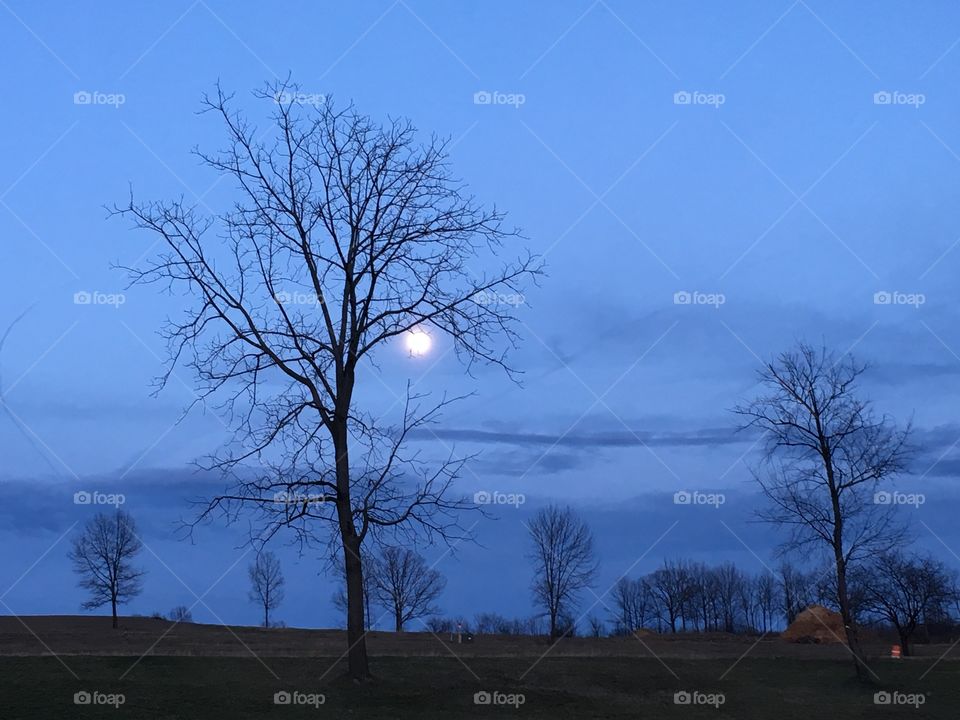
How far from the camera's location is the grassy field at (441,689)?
782 inches

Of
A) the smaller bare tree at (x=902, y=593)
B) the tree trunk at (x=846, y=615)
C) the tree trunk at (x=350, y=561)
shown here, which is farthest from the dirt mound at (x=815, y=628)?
the tree trunk at (x=350, y=561)

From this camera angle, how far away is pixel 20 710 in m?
18.5

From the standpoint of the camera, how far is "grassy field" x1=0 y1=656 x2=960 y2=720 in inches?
782

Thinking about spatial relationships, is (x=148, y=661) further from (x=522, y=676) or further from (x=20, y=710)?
(x=522, y=676)

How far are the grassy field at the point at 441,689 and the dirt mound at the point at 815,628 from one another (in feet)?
82.2

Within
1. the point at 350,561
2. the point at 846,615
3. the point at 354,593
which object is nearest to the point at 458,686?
the point at 354,593

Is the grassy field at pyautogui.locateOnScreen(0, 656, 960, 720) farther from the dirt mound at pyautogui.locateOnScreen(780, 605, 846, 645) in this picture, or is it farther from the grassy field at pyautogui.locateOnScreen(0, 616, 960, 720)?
the dirt mound at pyautogui.locateOnScreen(780, 605, 846, 645)

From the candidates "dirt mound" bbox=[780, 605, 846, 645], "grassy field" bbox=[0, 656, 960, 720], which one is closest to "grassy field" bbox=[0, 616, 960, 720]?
"grassy field" bbox=[0, 656, 960, 720]

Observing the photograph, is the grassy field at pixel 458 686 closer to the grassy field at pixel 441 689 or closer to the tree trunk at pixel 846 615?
the grassy field at pixel 441 689

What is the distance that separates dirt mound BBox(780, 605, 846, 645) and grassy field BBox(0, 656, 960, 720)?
82.2 ft

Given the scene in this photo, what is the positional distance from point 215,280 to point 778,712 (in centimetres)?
1737

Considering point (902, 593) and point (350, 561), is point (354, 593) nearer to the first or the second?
point (350, 561)

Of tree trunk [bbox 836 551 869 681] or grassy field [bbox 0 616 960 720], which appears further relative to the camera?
tree trunk [bbox 836 551 869 681]

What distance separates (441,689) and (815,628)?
42.2 meters
